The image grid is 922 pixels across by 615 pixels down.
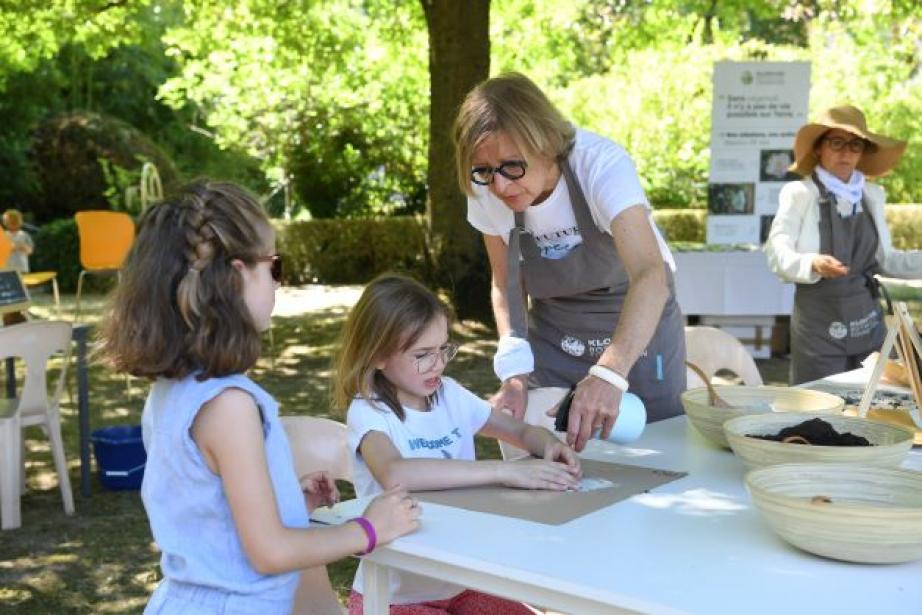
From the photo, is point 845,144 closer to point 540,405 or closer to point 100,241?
point 540,405

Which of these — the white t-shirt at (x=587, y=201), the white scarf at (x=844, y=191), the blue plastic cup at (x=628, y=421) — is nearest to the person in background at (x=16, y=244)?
the white scarf at (x=844, y=191)

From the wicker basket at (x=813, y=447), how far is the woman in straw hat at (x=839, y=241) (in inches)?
75.5

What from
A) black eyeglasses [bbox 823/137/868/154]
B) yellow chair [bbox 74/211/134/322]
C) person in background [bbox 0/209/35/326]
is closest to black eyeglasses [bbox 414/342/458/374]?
black eyeglasses [bbox 823/137/868/154]

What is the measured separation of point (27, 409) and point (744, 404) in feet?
10.7

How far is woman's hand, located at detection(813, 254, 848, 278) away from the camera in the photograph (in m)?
3.64

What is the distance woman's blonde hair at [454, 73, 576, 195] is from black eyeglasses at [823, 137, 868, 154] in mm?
1938

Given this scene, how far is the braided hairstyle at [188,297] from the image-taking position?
5.35 ft

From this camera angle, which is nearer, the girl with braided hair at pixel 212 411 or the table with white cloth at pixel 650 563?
the table with white cloth at pixel 650 563

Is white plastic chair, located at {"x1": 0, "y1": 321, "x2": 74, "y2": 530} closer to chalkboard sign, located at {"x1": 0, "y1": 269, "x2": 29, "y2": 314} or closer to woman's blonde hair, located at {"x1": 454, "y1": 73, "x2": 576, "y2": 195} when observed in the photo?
chalkboard sign, located at {"x1": 0, "y1": 269, "x2": 29, "y2": 314}

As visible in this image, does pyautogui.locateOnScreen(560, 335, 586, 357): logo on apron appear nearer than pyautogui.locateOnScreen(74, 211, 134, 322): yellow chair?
Yes

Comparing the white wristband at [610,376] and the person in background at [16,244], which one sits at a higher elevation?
the white wristband at [610,376]

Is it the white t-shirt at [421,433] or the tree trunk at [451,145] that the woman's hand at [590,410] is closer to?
the white t-shirt at [421,433]

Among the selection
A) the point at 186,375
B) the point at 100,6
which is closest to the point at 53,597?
the point at 186,375

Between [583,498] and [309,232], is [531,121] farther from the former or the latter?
[309,232]
